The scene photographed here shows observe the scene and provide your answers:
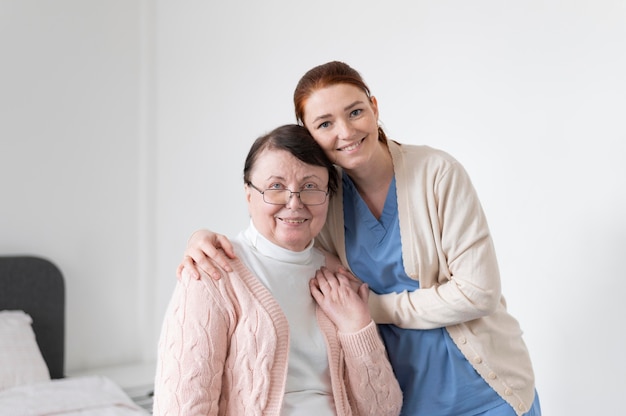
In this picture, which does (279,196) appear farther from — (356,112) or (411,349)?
(411,349)

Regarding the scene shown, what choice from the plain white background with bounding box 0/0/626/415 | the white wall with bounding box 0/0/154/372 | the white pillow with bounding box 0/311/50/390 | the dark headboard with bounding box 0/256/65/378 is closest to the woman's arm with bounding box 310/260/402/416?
the plain white background with bounding box 0/0/626/415

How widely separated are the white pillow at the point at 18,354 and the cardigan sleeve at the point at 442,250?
6.16ft

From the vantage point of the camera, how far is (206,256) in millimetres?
1451

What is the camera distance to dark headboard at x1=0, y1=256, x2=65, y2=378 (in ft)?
10.3

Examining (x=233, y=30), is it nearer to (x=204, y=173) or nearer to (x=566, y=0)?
(x=204, y=173)

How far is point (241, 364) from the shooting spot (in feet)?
4.48

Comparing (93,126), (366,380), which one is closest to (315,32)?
(93,126)

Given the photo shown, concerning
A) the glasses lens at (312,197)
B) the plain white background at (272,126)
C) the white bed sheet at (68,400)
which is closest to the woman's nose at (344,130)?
the glasses lens at (312,197)

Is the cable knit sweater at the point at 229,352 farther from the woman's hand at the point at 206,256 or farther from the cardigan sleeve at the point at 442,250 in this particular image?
the cardigan sleeve at the point at 442,250

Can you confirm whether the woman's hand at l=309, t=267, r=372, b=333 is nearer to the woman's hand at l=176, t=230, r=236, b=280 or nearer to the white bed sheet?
the woman's hand at l=176, t=230, r=236, b=280

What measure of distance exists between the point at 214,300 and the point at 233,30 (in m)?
2.21

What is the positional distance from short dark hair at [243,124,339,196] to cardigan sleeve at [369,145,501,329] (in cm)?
20

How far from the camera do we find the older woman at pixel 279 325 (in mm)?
1331

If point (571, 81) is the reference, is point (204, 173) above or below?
below
